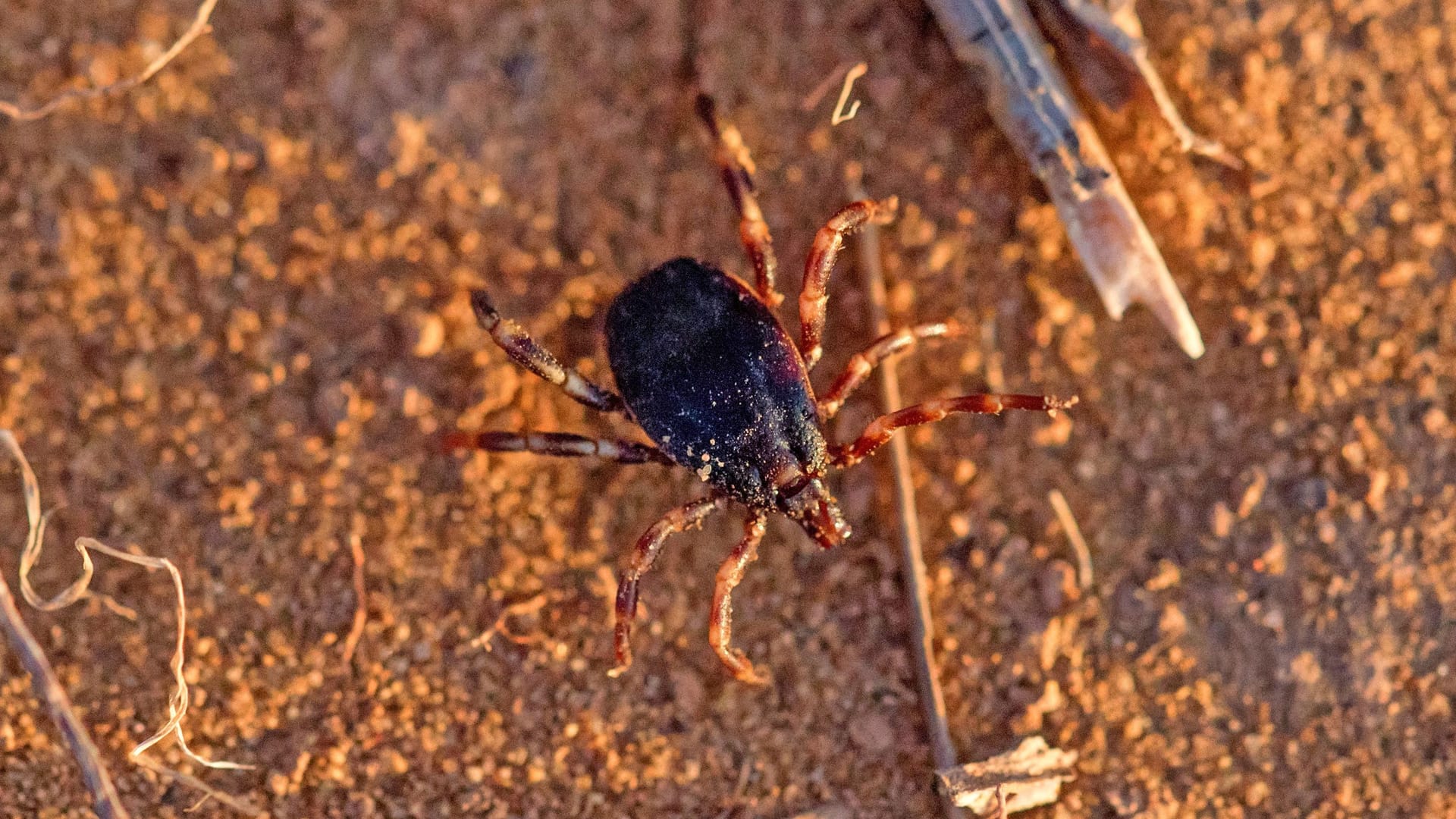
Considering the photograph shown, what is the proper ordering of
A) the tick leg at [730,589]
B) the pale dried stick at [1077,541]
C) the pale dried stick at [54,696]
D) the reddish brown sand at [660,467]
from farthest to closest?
the pale dried stick at [1077,541] < the reddish brown sand at [660,467] < the tick leg at [730,589] < the pale dried stick at [54,696]

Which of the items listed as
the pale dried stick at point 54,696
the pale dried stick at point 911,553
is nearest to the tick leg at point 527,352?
the pale dried stick at point 911,553

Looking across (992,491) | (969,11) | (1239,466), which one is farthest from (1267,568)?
(969,11)

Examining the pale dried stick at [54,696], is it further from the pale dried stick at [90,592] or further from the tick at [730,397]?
the tick at [730,397]

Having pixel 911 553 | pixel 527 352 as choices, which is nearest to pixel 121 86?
pixel 527 352

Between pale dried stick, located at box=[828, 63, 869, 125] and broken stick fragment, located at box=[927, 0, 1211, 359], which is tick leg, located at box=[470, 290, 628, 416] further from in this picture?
broken stick fragment, located at box=[927, 0, 1211, 359]

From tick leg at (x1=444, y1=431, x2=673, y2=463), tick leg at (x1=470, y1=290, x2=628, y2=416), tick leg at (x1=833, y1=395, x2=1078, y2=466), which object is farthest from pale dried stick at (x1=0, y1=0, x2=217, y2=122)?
tick leg at (x1=833, y1=395, x2=1078, y2=466)

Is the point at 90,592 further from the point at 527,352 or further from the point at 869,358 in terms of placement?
the point at 869,358
